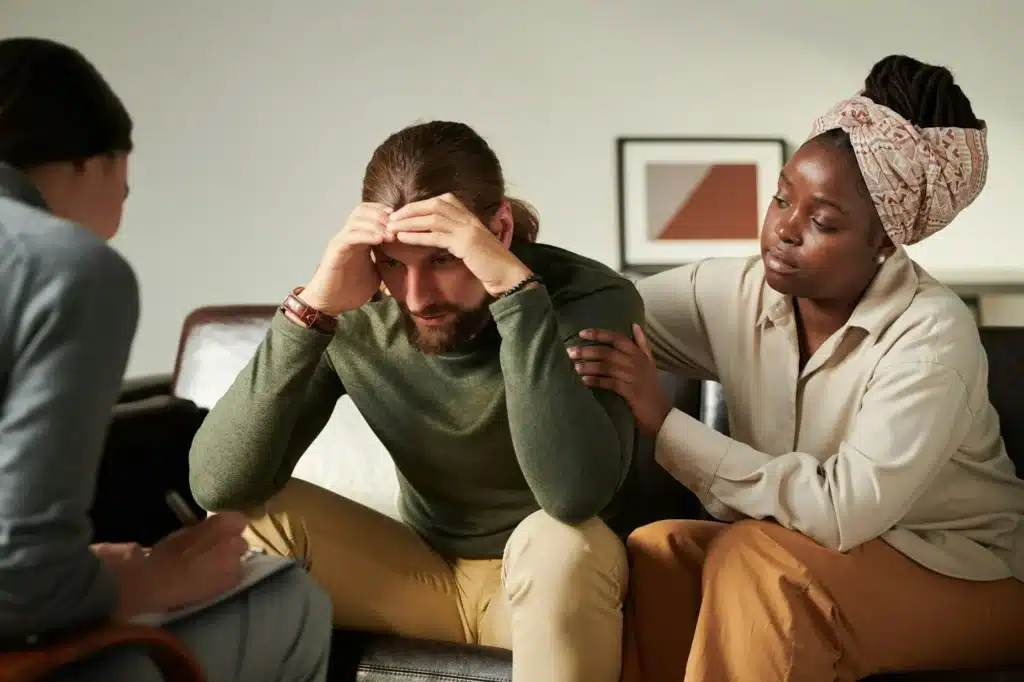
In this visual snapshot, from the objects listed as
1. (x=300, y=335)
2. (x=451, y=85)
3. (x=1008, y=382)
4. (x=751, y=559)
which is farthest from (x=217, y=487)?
(x=451, y=85)

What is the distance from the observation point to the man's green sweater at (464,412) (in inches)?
46.6

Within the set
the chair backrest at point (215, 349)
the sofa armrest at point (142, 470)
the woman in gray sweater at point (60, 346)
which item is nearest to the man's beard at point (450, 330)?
the woman in gray sweater at point (60, 346)

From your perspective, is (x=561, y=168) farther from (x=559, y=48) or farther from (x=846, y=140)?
(x=846, y=140)

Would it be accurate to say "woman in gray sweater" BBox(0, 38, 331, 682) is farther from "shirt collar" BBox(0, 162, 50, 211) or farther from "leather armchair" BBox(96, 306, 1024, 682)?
"leather armchair" BBox(96, 306, 1024, 682)

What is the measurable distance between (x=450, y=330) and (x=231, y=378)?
2.83ft

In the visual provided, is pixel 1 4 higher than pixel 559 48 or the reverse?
higher

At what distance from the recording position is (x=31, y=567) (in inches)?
28.8

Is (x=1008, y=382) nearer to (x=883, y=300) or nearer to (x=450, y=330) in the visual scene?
(x=883, y=300)

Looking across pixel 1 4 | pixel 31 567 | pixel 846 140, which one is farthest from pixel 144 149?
pixel 31 567

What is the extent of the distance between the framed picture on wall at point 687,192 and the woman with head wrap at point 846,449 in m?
1.41

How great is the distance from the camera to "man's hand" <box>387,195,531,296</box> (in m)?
1.19

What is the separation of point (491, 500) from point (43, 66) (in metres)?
0.86

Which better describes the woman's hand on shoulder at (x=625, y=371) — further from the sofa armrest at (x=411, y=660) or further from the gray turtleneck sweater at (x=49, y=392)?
the gray turtleneck sweater at (x=49, y=392)

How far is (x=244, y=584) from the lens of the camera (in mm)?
979
